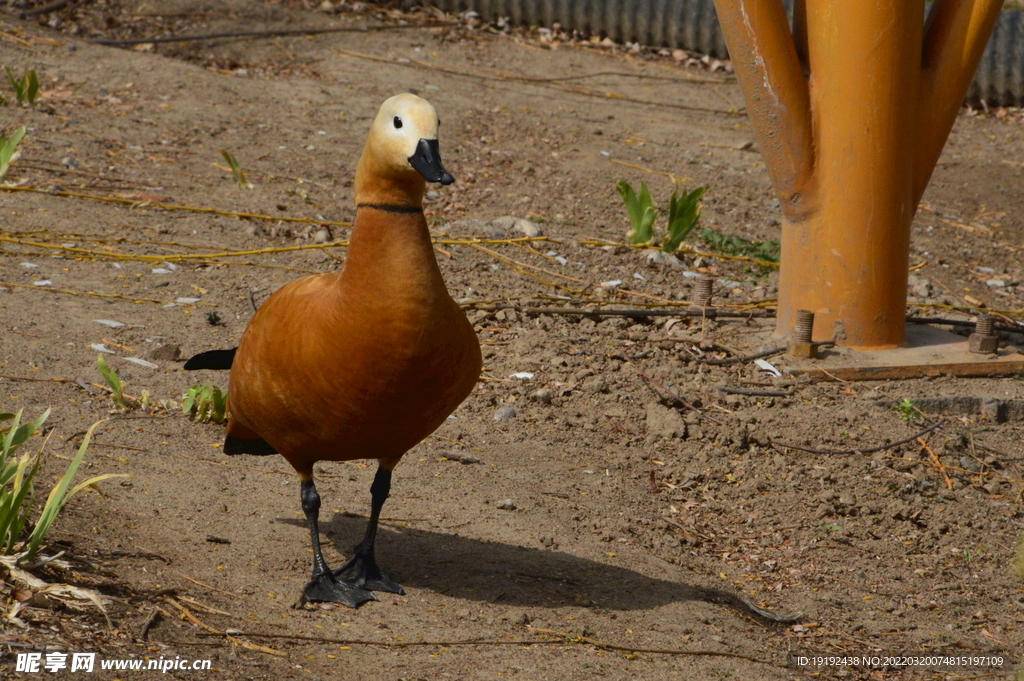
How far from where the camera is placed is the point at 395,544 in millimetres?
3662

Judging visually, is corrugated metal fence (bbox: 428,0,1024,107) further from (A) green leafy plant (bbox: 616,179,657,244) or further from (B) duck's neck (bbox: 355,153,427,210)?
(B) duck's neck (bbox: 355,153,427,210)

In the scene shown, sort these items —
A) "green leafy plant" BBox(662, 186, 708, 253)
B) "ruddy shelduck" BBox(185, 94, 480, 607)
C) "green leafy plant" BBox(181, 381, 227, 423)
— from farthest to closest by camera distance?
"green leafy plant" BBox(662, 186, 708, 253) < "green leafy plant" BBox(181, 381, 227, 423) < "ruddy shelduck" BBox(185, 94, 480, 607)

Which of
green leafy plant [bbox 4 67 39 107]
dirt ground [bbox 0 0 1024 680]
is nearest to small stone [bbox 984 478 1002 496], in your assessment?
dirt ground [bbox 0 0 1024 680]

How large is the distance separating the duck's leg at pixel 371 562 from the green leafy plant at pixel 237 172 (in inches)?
140

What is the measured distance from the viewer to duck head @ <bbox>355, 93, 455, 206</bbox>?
2.70 m

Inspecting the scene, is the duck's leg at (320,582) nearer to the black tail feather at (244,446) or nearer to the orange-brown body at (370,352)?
the orange-brown body at (370,352)

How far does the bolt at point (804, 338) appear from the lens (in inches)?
189

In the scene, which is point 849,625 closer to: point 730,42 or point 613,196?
point 730,42

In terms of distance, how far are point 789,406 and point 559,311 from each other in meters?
1.25

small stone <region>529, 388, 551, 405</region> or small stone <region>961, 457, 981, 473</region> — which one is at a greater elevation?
small stone <region>529, 388, 551, 405</region>

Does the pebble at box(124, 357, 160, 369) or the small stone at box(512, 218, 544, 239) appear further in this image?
the small stone at box(512, 218, 544, 239)

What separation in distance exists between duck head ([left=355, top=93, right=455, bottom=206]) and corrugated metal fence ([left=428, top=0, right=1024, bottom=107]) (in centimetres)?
776

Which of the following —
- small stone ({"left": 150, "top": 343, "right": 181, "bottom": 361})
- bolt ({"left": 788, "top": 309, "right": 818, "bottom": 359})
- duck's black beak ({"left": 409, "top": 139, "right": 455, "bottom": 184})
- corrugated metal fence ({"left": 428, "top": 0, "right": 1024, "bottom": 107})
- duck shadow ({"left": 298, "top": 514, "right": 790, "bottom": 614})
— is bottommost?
duck shadow ({"left": 298, "top": 514, "right": 790, "bottom": 614})

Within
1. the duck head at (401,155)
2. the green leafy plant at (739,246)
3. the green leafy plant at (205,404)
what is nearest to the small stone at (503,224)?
the green leafy plant at (739,246)
